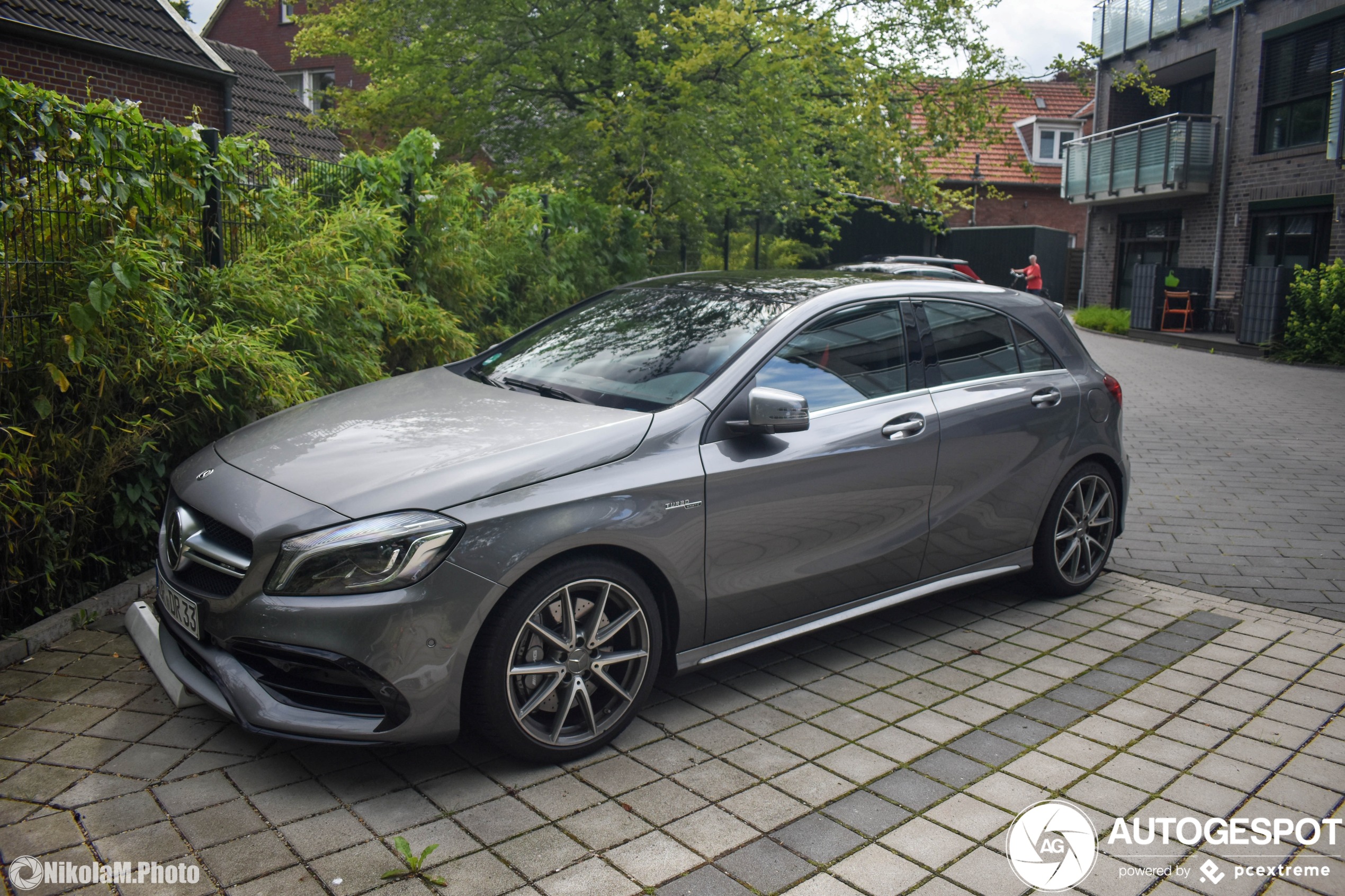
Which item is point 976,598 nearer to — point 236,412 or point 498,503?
point 498,503

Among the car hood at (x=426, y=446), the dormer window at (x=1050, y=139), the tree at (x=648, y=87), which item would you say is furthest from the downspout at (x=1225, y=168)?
the car hood at (x=426, y=446)

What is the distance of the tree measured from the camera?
1134 centimetres

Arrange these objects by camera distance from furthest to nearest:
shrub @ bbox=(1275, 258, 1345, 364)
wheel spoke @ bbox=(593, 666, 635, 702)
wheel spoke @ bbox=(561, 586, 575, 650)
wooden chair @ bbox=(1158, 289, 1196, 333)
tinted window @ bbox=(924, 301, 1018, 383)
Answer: wooden chair @ bbox=(1158, 289, 1196, 333) → shrub @ bbox=(1275, 258, 1345, 364) → tinted window @ bbox=(924, 301, 1018, 383) → wheel spoke @ bbox=(593, 666, 635, 702) → wheel spoke @ bbox=(561, 586, 575, 650)

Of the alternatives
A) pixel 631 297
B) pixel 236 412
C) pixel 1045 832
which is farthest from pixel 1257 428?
pixel 236 412

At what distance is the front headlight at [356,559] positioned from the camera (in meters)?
3.12

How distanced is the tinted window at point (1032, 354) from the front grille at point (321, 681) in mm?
3481

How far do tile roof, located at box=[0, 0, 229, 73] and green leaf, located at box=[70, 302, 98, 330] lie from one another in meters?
10.2

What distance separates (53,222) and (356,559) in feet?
8.00

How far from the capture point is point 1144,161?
25.0 metres

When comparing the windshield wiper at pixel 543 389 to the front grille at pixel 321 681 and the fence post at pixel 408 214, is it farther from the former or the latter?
the fence post at pixel 408 214

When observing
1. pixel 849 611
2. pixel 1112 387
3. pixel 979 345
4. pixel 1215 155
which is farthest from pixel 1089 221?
pixel 849 611

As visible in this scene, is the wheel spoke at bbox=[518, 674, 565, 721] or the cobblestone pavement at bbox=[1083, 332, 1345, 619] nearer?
the wheel spoke at bbox=[518, 674, 565, 721]

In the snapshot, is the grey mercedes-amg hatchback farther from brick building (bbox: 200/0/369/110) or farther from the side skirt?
brick building (bbox: 200/0/369/110)

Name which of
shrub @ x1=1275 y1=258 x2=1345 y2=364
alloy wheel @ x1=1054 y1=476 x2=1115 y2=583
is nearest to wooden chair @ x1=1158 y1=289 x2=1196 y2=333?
shrub @ x1=1275 y1=258 x2=1345 y2=364
